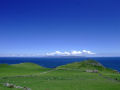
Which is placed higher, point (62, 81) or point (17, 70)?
point (62, 81)

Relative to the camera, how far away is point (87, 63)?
9088 cm

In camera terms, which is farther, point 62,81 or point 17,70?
point 17,70

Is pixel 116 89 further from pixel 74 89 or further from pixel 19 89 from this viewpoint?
pixel 19 89

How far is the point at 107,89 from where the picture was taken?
29156 mm

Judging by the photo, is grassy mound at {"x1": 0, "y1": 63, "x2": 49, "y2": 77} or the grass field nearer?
the grass field

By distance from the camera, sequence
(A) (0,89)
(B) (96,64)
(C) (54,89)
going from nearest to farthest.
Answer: (A) (0,89) < (C) (54,89) < (B) (96,64)

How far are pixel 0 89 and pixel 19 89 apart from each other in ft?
12.6

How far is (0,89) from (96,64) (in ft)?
245

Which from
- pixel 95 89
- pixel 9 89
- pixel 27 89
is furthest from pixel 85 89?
pixel 9 89

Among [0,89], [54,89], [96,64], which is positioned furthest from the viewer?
[96,64]

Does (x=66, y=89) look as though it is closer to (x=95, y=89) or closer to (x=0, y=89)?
(x=95, y=89)

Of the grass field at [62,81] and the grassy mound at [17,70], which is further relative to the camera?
the grassy mound at [17,70]

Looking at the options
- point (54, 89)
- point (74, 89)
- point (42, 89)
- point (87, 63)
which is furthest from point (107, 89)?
point (87, 63)

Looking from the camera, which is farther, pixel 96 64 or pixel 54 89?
pixel 96 64
